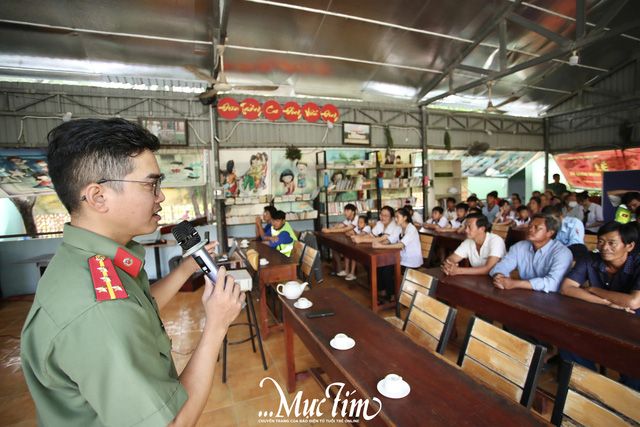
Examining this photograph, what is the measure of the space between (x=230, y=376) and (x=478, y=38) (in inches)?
287

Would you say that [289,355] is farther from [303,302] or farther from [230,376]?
[230,376]

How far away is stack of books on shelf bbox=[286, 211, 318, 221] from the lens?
7055mm

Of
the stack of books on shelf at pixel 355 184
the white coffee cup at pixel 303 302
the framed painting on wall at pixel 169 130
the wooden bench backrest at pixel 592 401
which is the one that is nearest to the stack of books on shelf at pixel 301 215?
the stack of books on shelf at pixel 355 184

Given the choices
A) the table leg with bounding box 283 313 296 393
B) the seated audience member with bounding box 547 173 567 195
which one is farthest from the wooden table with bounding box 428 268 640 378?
the seated audience member with bounding box 547 173 567 195

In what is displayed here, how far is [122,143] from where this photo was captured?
78 cm

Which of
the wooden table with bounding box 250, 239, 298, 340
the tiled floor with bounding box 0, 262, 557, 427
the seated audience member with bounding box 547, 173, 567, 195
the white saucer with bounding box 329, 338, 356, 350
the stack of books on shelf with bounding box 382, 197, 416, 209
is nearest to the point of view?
the white saucer with bounding box 329, 338, 356, 350

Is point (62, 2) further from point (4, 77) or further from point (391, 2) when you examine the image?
point (391, 2)

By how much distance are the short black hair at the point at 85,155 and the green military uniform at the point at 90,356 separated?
18cm

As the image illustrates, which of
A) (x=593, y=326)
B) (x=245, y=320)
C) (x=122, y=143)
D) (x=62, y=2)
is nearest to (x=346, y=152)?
(x=245, y=320)

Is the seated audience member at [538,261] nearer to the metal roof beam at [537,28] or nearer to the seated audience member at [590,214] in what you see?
the metal roof beam at [537,28]

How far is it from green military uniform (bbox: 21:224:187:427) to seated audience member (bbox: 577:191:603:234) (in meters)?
7.87

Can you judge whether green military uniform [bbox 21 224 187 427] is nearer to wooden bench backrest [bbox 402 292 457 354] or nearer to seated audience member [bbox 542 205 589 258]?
wooden bench backrest [bbox 402 292 457 354]

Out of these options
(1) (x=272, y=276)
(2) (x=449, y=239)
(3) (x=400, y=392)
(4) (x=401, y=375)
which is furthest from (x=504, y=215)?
(3) (x=400, y=392)

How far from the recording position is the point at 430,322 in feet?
6.71
